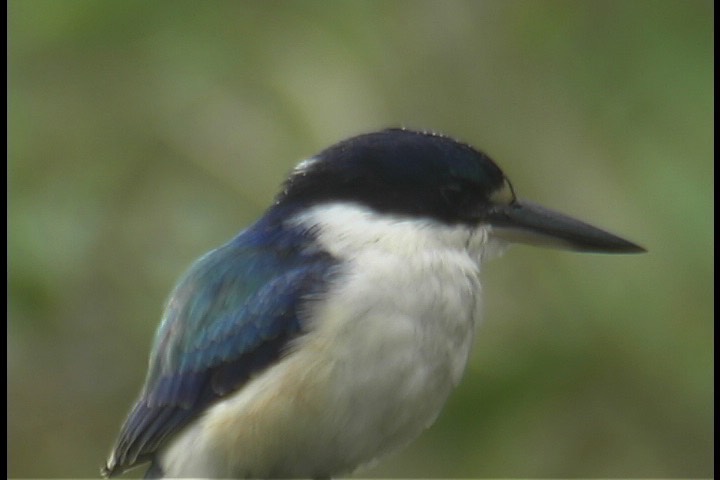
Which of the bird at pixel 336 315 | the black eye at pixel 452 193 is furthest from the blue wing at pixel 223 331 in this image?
the black eye at pixel 452 193

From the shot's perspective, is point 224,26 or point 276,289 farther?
point 224,26

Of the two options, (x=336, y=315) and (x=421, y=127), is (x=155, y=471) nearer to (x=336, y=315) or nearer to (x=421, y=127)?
(x=336, y=315)

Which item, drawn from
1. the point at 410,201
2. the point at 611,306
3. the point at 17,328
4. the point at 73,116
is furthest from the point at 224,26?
the point at 410,201

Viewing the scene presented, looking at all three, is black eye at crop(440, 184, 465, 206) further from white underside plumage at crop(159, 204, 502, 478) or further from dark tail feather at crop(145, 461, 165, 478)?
dark tail feather at crop(145, 461, 165, 478)

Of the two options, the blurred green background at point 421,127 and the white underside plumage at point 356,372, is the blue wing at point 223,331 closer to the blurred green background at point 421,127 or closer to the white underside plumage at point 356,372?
the white underside plumage at point 356,372

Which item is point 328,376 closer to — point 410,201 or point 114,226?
point 410,201

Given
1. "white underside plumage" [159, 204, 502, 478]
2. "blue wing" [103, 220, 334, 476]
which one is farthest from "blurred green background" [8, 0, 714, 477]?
"white underside plumage" [159, 204, 502, 478]
